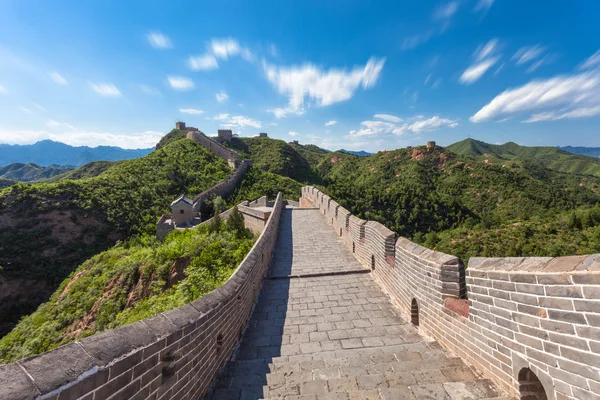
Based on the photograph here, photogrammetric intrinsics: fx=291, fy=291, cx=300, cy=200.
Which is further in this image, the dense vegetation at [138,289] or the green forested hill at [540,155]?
the green forested hill at [540,155]

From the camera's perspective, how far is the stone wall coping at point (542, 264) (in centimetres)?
177

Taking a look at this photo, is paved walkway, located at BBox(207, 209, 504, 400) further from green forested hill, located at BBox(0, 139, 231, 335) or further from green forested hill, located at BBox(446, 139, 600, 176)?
green forested hill, located at BBox(446, 139, 600, 176)

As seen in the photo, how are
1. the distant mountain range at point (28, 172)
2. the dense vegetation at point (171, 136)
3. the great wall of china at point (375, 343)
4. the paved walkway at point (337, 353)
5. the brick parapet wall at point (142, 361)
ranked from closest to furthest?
the brick parapet wall at point (142, 361)
the great wall of china at point (375, 343)
the paved walkway at point (337, 353)
the dense vegetation at point (171, 136)
the distant mountain range at point (28, 172)

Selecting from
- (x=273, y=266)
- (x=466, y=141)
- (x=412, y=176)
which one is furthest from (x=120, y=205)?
(x=466, y=141)

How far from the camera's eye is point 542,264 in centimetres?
216

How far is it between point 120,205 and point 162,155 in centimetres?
1403

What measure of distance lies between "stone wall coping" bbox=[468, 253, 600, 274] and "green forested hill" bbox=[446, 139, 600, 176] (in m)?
121

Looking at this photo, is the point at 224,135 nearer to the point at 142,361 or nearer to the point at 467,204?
the point at 467,204

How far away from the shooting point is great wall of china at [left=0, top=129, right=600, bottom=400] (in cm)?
168

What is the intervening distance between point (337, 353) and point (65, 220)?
28.3 meters

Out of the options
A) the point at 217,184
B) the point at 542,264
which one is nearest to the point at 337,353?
the point at 542,264

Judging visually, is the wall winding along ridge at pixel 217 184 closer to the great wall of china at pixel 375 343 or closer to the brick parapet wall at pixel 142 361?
the great wall of china at pixel 375 343

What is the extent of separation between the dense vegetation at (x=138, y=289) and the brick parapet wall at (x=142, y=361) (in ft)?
11.4

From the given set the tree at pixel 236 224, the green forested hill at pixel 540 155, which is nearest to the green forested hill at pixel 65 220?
the tree at pixel 236 224
